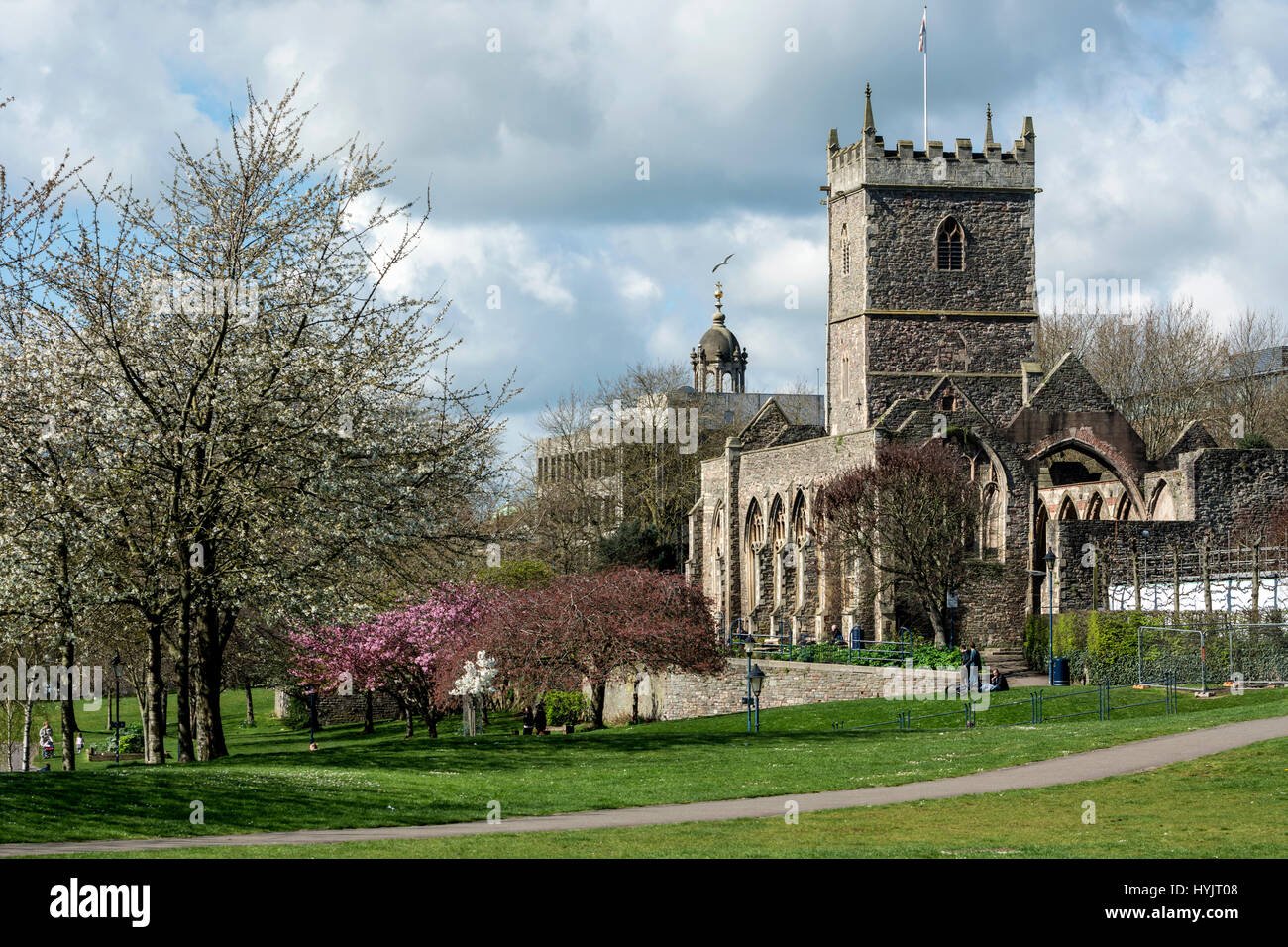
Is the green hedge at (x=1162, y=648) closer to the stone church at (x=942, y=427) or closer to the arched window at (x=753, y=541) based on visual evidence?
the stone church at (x=942, y=427)

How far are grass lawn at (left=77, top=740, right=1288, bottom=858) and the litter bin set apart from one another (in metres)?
16.2

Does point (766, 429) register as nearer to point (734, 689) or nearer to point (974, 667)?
point (734, 689)

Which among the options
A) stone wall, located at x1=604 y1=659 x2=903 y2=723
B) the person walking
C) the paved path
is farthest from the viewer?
stone wall, located at x1=604 y1=659 x2=903 y2=723

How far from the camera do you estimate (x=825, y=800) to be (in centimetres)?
1795

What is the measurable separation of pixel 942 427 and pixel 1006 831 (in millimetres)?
31654

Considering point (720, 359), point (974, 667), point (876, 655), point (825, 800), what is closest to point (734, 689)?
point (876, 655)

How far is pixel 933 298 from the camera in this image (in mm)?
55875

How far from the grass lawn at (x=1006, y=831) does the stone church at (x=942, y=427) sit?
25149 millimetres

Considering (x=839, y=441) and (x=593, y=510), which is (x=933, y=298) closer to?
(x=839, y=441)

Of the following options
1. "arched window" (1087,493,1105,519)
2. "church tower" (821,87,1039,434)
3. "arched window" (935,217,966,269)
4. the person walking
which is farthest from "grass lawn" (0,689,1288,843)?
"arched window" (935,217,966,269)

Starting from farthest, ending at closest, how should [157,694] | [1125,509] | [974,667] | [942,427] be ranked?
1. [1125,509]
2. [942,427]
3. [974,667]
4. [157,694]

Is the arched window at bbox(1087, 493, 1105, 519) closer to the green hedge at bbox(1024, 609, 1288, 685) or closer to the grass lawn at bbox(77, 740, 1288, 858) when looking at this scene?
the green hedge at bbox(1024, 609, 1288, 685)

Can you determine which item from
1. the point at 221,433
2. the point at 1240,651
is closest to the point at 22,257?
the point at 221,433

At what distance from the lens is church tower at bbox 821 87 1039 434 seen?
2190 inches
